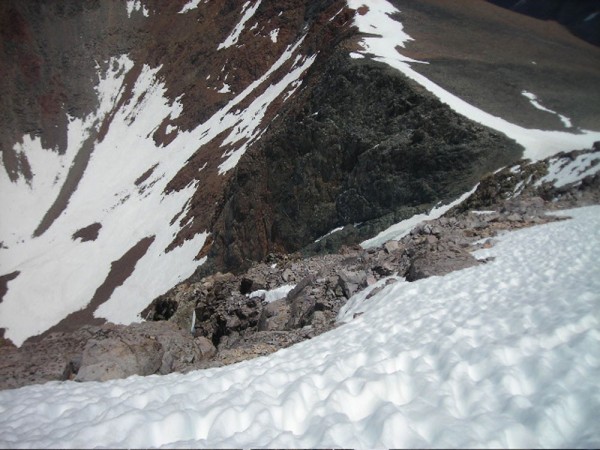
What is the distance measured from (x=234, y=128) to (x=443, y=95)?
32470 mm

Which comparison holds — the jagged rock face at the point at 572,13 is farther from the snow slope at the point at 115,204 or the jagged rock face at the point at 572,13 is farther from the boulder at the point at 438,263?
the boulder at the point at 438,263

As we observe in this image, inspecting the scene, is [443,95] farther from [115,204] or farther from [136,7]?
[136,7]

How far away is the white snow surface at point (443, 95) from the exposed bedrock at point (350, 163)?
2.51 feet

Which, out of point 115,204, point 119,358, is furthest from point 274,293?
point 115,204

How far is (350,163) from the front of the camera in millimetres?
24906

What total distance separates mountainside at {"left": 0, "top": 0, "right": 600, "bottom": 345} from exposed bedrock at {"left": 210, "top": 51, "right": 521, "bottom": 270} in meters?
0.10

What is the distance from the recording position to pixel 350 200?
2400 cm

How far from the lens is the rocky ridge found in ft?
19.6

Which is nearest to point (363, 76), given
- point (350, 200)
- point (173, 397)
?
point (350, 200)

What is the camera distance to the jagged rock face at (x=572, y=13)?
58.2 meters

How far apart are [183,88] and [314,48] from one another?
3822 cm

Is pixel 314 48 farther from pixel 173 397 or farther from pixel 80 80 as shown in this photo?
pixel 80 80

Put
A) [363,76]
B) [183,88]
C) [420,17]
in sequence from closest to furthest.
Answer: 1. [363,76]
2. [420,17]
3. [183,88]

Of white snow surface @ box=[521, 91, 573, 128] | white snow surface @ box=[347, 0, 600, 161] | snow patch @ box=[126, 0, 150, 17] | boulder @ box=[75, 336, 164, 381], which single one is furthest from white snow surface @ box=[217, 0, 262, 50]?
boulder @ box=[75, 336, 164, 381]
